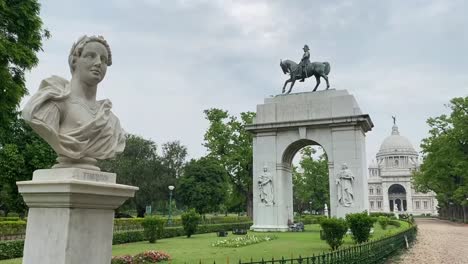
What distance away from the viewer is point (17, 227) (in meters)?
20.3

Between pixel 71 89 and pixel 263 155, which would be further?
pixel 263 155

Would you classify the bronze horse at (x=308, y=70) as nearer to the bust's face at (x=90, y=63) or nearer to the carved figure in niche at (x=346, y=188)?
the carved figure in niche at (x=346, y=188)

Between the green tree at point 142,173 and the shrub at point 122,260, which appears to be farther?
the green tree at point 142,173

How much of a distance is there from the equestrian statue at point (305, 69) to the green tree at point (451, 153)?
72.7 ft

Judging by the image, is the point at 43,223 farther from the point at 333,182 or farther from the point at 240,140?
the point at 240,140

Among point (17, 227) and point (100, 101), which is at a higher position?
point (100, 101)

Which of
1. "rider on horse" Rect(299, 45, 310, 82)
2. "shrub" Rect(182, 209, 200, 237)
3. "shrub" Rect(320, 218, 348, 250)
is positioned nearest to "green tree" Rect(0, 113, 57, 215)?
"shrub" Rect(182, 209, 200, 237)

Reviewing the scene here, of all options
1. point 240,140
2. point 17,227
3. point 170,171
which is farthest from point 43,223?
point 170,171

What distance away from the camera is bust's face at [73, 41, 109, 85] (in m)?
3.90

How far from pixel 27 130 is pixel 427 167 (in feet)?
140

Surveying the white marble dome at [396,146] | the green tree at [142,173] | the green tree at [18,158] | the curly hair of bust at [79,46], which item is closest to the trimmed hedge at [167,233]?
the green tree at [18,158]

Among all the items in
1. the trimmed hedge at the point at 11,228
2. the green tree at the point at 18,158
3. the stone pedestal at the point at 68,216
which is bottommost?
the trimmed hedge at the point at 11,228

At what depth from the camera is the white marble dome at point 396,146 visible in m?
97.7

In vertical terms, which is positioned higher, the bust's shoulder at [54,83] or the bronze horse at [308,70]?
the bronze horse at [308,70]
